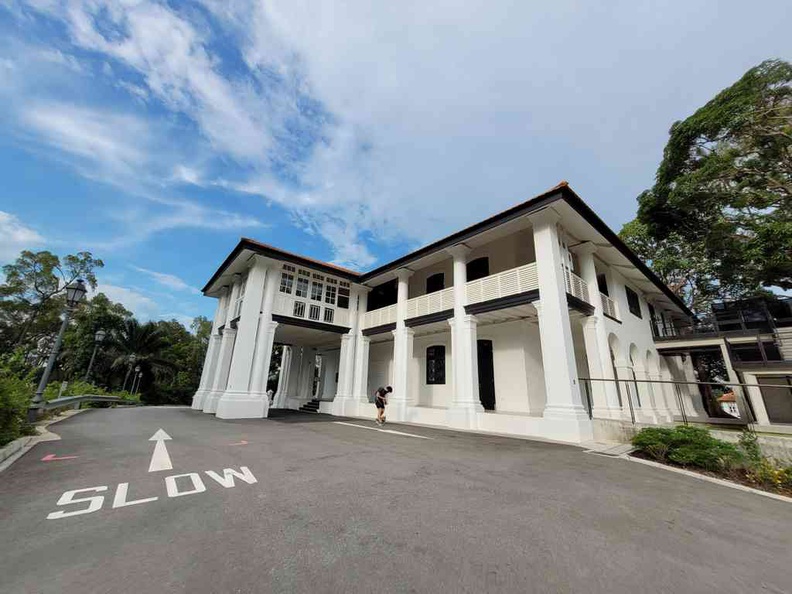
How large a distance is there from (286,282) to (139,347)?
869 inches

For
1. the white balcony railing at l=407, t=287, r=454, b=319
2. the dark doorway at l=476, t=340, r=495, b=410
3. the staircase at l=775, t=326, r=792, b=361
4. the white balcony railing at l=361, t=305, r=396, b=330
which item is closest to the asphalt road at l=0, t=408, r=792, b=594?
the white balcony railing at l=407, t=287, r=454, b=319

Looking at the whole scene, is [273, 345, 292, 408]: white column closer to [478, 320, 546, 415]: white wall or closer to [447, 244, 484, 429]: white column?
[447, 244, 484, 429]: white column

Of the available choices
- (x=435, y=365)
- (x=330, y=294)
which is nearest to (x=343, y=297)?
(x=330, y=294)

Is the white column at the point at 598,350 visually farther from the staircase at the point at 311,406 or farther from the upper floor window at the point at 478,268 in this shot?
the staircase at the point at 311,406

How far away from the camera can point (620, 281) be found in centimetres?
1418

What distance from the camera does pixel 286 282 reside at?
14633 millimetres

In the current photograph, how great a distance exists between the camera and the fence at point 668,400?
10203 mm

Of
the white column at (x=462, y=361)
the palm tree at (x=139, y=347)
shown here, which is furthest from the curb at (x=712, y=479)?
the palm tree at (x=139, y=347)

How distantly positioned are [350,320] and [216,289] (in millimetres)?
8576

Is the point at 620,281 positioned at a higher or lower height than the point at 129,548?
higher

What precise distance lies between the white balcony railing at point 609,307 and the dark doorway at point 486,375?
456 cm

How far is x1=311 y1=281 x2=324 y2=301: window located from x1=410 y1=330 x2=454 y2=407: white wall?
5.43 metres

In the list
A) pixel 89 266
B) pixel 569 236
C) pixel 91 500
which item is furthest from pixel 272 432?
pixel 89 266

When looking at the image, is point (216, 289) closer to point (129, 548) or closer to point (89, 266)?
point (129, 548)
